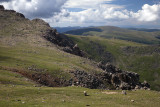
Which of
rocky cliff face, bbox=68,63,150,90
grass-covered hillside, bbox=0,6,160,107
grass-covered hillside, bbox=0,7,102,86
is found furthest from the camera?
rocky cliff face, bbox=68,63,150,90

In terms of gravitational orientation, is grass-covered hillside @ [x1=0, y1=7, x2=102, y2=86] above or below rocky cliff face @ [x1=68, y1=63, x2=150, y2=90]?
above

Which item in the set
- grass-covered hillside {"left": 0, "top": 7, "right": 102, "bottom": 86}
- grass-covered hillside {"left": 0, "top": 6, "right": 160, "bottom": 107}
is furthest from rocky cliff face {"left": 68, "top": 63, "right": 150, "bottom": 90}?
grass-covered hillside {"left": 0, "top": 7, "right": 102, "bottom": 86}

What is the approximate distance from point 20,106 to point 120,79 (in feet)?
186

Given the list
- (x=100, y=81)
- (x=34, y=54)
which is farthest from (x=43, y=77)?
(x=34, y=54)

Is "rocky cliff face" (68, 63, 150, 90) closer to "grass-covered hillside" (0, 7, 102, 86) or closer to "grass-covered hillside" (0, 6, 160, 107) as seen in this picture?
"grass-covered hillside" (0, 6, 160, 107)

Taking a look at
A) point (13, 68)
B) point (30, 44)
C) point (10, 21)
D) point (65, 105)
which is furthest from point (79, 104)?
point (10, 21)

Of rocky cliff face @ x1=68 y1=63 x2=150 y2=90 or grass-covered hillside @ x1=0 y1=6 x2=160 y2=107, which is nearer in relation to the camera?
grass-covered hillside @ x1=0 y1=6 x2=160 y2=107

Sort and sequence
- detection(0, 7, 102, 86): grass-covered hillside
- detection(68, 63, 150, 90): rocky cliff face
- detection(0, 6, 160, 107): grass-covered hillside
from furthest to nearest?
detection(68, 63, 150, 90): rocky cliff face
detection(0, 7, 102, 86): grass-covered hillside
detection(0, 6, 160, 107): grass-covered hillside

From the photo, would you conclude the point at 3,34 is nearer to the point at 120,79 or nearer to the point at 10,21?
the point at 10,21

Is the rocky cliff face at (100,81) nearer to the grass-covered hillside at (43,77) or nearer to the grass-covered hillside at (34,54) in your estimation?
the grass-covered hillside at (43,77)

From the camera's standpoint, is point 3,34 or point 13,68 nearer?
point 13,68

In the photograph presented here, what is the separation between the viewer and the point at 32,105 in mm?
20781

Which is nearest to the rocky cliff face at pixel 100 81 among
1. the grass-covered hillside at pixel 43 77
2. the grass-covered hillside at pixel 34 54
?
the grass-covered hillside at pixel 43 77

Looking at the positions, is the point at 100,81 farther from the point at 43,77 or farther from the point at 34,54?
the point at 34,54
